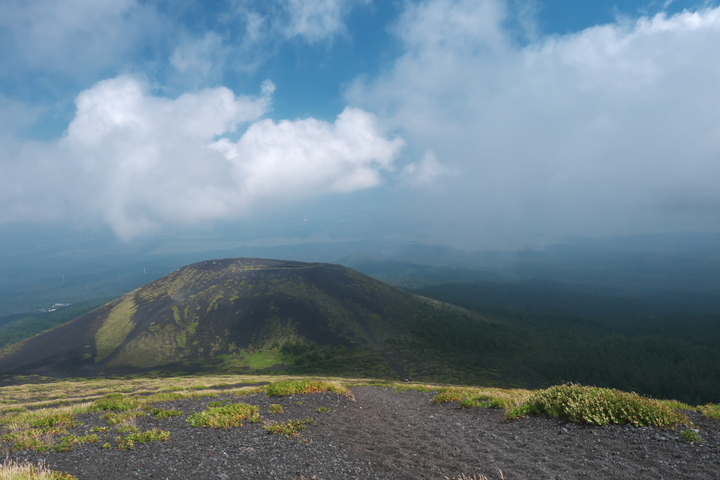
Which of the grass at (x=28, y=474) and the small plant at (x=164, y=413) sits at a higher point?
the grass at (x=28, y=474)

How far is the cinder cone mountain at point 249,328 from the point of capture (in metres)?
110

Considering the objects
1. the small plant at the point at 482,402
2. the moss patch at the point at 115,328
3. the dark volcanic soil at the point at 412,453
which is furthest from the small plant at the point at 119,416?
the moss patch at the point at 115,328

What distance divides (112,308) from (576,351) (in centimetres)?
21054

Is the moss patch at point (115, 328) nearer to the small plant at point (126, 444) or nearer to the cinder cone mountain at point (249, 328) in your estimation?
the cinder cone mountain at point (249, 328)

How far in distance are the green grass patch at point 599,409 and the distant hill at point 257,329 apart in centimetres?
8755

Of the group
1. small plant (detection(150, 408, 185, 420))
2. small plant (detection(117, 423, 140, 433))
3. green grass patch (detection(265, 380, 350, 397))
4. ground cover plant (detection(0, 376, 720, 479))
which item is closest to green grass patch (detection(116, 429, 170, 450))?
ground cover plant (detection(0, 376, 720, 479))

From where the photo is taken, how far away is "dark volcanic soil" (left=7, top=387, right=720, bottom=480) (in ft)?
28.6

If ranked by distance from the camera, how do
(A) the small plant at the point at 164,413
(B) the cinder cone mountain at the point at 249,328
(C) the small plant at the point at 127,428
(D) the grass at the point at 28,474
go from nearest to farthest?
(D) the grass at the point at 28,474 → (C) the small plant at the point at 127,428 → (A) the small plant at the point at 164,413 → (B) the cinder cone mountain at the point at 249,328

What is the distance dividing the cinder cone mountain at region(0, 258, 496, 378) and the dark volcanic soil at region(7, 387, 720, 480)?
8697cm

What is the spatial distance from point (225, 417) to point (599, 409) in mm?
15095

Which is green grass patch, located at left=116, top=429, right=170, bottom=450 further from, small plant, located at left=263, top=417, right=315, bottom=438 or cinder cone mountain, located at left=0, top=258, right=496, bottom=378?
cinder cone mountain, located at left=0, top=258, right=496, bottom=378

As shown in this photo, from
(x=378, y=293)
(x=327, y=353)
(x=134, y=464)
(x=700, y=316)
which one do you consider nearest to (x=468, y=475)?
(x=134, y=464)

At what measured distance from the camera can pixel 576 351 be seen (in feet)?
442

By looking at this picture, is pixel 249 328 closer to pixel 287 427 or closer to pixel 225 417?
pixel 225 417
